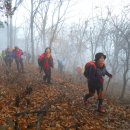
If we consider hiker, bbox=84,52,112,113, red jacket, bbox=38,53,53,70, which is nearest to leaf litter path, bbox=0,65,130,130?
hiker, bbox=84,52,112,113

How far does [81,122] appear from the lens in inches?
309

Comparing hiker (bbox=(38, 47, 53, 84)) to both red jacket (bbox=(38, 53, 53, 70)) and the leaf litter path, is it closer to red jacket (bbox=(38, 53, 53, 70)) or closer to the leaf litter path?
red jacket (bbox=(38, 53, 53, 70))

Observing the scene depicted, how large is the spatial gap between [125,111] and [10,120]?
456cm

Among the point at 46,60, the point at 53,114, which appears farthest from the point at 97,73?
the point at 46,60

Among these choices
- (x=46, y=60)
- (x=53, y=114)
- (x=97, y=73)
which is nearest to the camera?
(x=53, y=114)

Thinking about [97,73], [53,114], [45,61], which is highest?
[45,61]

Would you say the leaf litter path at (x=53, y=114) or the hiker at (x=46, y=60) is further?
the hiker at (x=46, y=60)

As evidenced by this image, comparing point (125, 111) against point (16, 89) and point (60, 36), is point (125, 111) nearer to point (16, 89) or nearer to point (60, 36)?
point (16, 89)

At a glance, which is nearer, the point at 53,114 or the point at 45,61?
the point at 53,114

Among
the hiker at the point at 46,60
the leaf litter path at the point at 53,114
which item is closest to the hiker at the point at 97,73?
the leaf litter path at the point at 53,114

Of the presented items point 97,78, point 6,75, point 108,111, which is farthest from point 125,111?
point 6,75

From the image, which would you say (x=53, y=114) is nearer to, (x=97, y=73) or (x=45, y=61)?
(x=97, y=73)

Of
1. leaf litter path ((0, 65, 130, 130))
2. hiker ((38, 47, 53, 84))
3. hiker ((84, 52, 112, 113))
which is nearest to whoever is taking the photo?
leaf litter path ((0, 65, 130, 130))

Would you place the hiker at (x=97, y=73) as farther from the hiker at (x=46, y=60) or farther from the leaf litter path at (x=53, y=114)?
the hiker at (x=46, y=60)
